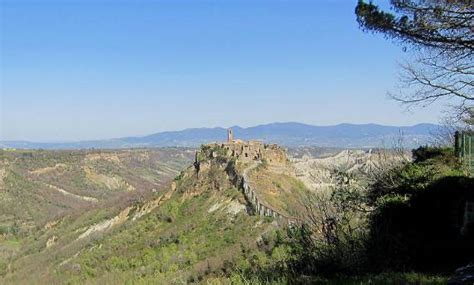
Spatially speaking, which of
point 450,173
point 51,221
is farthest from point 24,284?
point 450,173

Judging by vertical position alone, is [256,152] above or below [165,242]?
above

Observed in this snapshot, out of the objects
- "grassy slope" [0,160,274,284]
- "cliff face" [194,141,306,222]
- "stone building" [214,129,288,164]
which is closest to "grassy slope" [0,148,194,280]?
"grassy slope" [0,160,274,284]

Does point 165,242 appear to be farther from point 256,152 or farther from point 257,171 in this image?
point 256,152

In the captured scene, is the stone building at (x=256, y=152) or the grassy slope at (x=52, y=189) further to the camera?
the grassy slope at (x=52, y=189)

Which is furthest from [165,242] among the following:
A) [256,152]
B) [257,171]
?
[256,152]

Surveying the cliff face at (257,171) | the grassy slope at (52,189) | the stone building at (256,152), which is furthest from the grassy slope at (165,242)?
the grassy slope at (52,189)

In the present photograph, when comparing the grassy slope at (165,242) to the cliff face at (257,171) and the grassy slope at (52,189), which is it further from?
the grassy slope at (52,189)

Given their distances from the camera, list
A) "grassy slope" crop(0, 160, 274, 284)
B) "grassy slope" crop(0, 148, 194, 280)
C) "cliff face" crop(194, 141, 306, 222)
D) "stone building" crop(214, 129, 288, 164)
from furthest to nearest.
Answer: "grassy slope" crop(0, 148, 194, 280), "stone building" crop(214, 129, 288, 164), "cliff face" crop(194, 141, 306, 222), "grassy slope" crop(0, 160, 274, 284)

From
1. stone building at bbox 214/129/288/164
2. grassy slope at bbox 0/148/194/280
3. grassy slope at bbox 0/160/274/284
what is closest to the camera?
grassy slope at bbox 0/160/274/284

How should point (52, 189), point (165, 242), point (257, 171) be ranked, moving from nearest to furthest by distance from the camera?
point (165, 242), point (257, 171), point (52, 189)

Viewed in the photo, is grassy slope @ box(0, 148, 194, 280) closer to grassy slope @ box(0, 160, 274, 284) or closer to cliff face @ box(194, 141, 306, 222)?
grassy slope @ box(0, 160, 274, 284)

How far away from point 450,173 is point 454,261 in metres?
5.08

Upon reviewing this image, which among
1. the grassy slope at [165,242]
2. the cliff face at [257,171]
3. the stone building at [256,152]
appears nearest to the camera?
the grassy slope at [165,242]

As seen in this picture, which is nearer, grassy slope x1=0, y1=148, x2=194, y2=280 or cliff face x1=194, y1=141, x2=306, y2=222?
cliff face x1=194, y1=141, x2=306, y2=222
